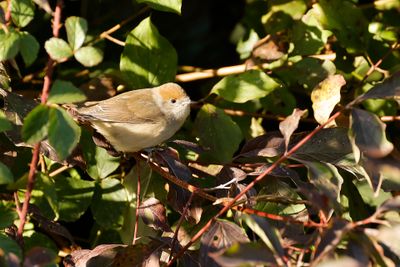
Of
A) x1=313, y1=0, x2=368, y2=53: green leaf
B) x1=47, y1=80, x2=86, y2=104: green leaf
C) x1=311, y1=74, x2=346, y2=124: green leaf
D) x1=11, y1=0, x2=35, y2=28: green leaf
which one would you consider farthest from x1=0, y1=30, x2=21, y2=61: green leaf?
x1=313, y1=0, x2=368, y2=53: green leaf

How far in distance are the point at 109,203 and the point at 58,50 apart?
2.66 feet

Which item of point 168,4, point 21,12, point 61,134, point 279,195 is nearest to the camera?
point 61,134

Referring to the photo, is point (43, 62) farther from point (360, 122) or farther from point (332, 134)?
point (360, 122)

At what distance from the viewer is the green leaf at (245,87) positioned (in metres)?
2.14

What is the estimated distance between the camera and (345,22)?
2387 millimetres

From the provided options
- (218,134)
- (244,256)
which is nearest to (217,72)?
(218,134)

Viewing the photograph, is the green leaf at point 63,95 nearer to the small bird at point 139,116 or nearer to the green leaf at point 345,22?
the small bird at point 139,116

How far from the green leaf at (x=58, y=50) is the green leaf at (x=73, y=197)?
0.76 metres

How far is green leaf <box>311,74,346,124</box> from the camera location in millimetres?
1634

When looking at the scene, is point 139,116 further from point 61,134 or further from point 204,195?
point 61,134

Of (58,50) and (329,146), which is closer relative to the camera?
(58,50)

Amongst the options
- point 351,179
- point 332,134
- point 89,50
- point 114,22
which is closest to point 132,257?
point 89,50

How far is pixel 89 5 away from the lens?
2781 millimetres

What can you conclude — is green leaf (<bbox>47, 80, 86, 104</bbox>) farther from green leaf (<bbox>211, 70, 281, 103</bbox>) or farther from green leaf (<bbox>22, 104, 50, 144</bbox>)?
green leaf (<bbox>211, 70, 281, 103</bbox>)
